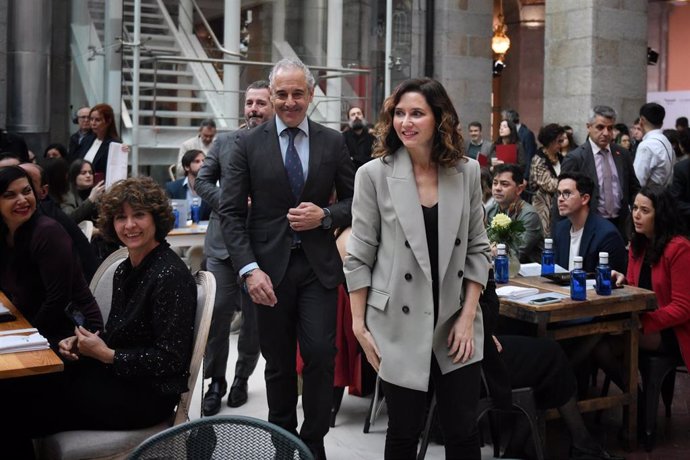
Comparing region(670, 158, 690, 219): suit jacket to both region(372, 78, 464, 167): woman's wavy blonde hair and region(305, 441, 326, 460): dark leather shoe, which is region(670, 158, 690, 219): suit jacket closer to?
region(305, 441, 326, 460): dark leather shoe

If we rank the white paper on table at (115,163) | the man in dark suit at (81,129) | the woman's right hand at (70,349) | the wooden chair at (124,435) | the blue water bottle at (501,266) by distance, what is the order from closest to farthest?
the wooden chair at (124,435) → the woman's right hand at (70,349) → the blue water bottle at (501,266) → the white paper on table at (115,163) → the man in dark suit at (81,129)

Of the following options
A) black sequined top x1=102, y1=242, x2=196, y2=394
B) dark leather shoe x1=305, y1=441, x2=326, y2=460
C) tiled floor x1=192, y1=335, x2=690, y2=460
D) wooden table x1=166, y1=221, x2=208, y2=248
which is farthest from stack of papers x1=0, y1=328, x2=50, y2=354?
wooden table x1=166, y1=221, x2=208, y2=248

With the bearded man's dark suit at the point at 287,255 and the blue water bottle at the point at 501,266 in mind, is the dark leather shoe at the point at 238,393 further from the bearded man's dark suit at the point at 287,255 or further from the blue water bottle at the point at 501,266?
the blue water bottle at the point at 501,266

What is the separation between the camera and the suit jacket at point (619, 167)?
801 cm

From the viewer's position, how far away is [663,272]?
5.27 m

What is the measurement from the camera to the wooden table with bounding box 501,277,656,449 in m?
4.89

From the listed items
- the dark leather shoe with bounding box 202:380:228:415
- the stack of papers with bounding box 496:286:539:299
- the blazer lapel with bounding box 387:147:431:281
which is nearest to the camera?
the blazer lapel with bounding box 387:147:431:281

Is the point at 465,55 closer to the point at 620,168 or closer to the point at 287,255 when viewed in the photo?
the point at 620,168

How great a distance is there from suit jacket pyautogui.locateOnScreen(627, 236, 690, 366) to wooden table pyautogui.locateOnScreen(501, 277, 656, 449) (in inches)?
3.4

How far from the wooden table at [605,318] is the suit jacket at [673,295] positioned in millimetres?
86

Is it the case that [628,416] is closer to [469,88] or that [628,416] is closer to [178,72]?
[178,72]

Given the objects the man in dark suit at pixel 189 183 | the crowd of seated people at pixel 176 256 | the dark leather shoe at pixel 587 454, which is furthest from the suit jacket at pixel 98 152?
the dark leather shoe at pixel 587 454

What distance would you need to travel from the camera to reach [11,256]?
4.50m

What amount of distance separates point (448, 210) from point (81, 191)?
493 centimetres
